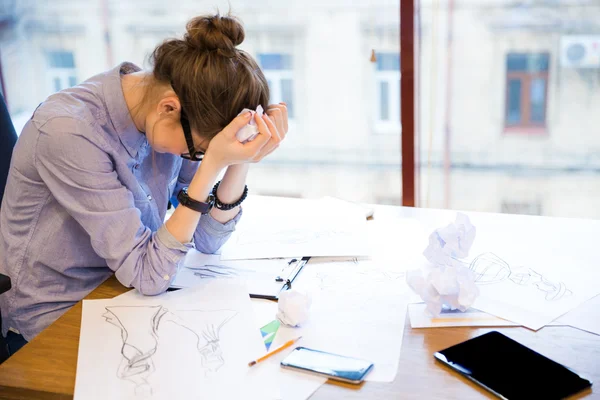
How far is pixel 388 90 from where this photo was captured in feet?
6.33

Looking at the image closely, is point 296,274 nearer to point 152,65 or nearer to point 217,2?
point 152,65

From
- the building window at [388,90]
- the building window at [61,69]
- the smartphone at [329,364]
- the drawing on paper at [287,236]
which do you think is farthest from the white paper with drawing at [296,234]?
the building window at [61,69]

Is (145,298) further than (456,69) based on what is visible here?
No

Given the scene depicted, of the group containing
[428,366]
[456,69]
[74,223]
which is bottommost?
[428,366]

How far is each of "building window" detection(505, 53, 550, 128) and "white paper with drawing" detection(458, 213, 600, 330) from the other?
1.97 ft

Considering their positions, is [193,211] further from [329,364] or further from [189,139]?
[329,364]

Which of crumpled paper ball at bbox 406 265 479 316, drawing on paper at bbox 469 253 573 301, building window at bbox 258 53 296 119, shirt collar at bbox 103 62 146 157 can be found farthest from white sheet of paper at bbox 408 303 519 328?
building window at bbox 258 53 296 119

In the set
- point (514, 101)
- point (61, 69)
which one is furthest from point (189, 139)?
point (61, 69)

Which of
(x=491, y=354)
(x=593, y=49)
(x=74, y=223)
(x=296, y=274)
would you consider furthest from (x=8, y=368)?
(x=593, y=49)

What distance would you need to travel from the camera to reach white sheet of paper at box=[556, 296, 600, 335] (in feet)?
2.79

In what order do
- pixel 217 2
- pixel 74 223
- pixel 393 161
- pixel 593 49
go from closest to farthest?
1. pixel 74 223
2. pixel 593 49
3. pixel 393 161
4. pixel 217 2

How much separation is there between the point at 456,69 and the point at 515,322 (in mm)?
1135

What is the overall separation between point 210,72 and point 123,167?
25cm

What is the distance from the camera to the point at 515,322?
868 mm
